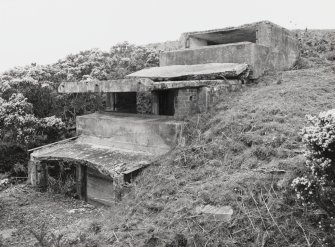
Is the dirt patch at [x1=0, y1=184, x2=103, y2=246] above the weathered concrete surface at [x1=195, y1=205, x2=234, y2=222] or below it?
below

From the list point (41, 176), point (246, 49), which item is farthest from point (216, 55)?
point (41, 176)

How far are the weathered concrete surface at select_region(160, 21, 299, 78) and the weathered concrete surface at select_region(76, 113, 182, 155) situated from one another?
7.56ft

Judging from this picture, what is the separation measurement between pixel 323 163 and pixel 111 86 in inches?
226

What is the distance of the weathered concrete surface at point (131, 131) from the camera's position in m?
7.73

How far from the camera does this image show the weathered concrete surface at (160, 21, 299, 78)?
8.94m

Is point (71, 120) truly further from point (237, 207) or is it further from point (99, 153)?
point (237, 207)

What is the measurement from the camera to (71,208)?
334 inches

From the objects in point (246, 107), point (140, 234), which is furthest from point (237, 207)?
point (246, 107)

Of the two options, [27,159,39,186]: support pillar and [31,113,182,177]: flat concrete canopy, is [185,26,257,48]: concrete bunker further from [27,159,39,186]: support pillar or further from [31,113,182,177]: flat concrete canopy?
[27,159,39,186]: support pillar

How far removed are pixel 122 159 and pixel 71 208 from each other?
1895mm

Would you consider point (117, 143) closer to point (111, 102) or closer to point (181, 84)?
point (111, 102)

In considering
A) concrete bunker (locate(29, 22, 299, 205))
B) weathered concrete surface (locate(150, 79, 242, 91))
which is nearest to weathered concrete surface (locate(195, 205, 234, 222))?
concrete bunker (locate(29, 22, 299, 205))

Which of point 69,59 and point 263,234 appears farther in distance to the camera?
point 69,59

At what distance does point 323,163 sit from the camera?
391 centimetres
